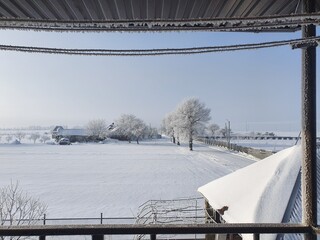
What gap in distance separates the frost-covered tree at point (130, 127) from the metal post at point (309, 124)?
73.2 meters

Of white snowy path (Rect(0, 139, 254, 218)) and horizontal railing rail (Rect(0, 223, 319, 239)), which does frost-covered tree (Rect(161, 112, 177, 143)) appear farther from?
horizontal railing rail (Rect(0, 223, 319, 239))

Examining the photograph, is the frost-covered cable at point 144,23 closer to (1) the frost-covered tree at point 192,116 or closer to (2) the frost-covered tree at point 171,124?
(1) the frost-covered tree at point 192,116

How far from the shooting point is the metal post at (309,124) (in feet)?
6.59

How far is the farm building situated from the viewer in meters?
5.36

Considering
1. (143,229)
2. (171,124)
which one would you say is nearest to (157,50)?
(143,229)

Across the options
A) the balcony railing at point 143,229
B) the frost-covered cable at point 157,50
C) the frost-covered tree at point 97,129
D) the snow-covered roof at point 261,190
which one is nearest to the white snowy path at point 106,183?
the snow-covered roof at point 261,190

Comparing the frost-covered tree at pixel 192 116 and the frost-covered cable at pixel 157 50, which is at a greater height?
the frost-covered tree at pixel 192 116

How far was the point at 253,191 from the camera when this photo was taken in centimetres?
641

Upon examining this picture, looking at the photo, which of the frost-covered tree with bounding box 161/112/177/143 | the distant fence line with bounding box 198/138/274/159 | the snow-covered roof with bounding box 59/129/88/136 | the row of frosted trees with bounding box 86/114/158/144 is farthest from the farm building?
the snow-covered roof with bounding box 59/129/88/136

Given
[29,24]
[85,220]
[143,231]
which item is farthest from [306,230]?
[85,220]

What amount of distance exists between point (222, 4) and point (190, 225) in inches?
55.7

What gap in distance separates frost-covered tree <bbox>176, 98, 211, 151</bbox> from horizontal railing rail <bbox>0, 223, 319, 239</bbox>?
53187mm

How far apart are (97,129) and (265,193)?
253 feet

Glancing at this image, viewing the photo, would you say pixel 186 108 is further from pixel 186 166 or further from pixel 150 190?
pixel 150 190
